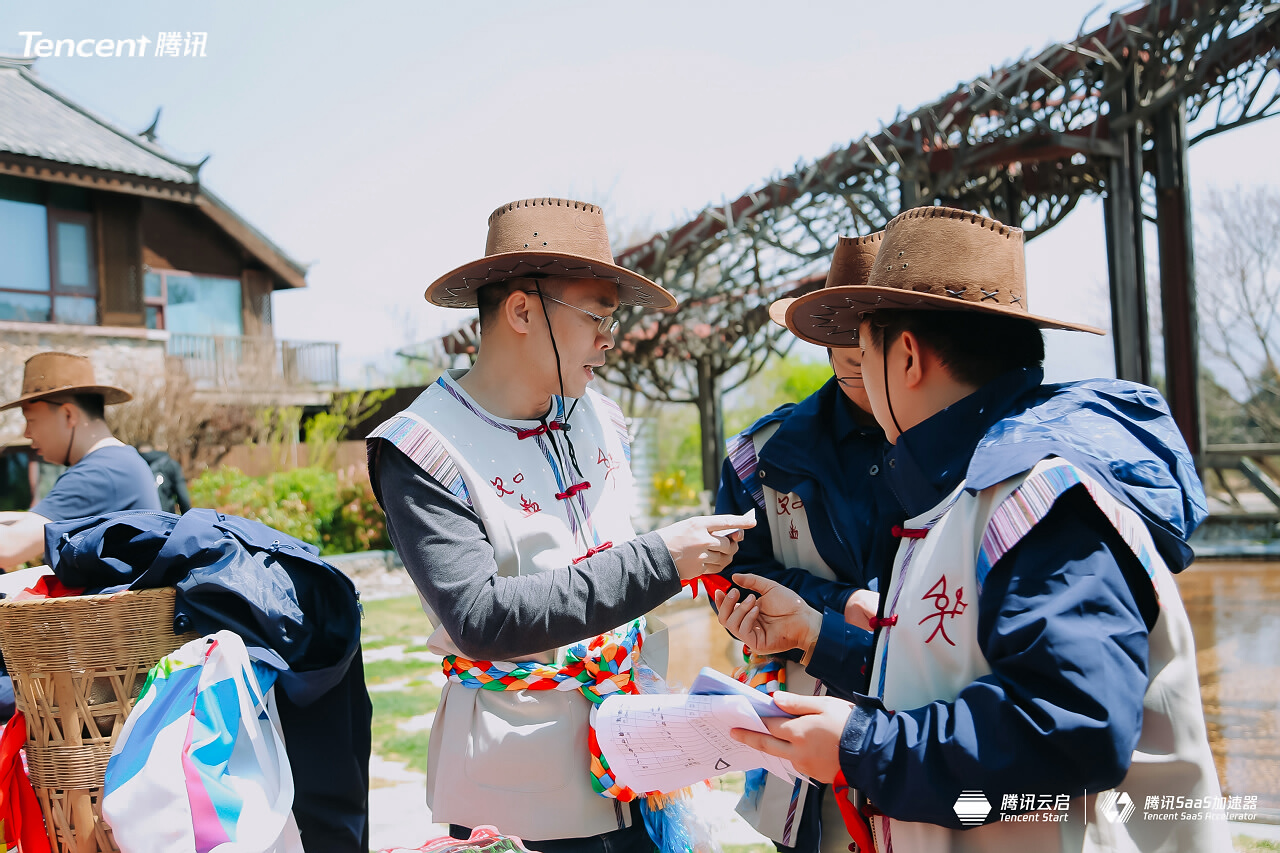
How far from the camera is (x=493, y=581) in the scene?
1.75 metres

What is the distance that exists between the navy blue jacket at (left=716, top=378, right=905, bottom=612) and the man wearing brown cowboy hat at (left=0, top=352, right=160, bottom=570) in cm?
254

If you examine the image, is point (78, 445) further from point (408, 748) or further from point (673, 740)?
point (673, 740)

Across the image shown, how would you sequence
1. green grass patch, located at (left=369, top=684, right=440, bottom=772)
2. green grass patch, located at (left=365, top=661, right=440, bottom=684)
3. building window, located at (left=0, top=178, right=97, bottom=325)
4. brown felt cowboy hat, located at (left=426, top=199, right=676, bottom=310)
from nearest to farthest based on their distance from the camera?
brown felt cowboy hat, located at (left=426, top=199, right=676, bottom=310) < green grass patch, located at (left=369, top=684, right=440, bottom=772) < green grass patch, located at (left=365, top=661, right=440, bottom=684) < building window, located at (left=0, top=178, right=97, bottom=325)

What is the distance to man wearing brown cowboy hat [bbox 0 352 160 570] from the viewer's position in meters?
3.38

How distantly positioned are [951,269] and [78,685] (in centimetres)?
196

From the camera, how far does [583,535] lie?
2035 millimetres

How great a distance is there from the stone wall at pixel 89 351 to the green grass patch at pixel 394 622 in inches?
244

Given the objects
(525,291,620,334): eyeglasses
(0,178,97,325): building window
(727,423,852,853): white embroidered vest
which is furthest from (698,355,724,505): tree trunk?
(0,178,97,325): building window

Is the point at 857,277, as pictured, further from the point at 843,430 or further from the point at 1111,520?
the point at 1111,520

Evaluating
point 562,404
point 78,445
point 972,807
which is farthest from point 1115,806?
point 78,445

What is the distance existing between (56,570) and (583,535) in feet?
4.13

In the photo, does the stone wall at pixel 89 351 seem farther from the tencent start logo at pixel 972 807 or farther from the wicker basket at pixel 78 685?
the tencent start logo at pixel 972 807

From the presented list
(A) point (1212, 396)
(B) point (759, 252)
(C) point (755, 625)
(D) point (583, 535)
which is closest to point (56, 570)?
(D) point (583, 535)

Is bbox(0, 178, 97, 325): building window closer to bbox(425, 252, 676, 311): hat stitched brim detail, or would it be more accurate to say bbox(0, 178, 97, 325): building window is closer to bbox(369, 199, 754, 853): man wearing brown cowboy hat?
bbox(425, 252, 676, 311): hat stitched brim detail
